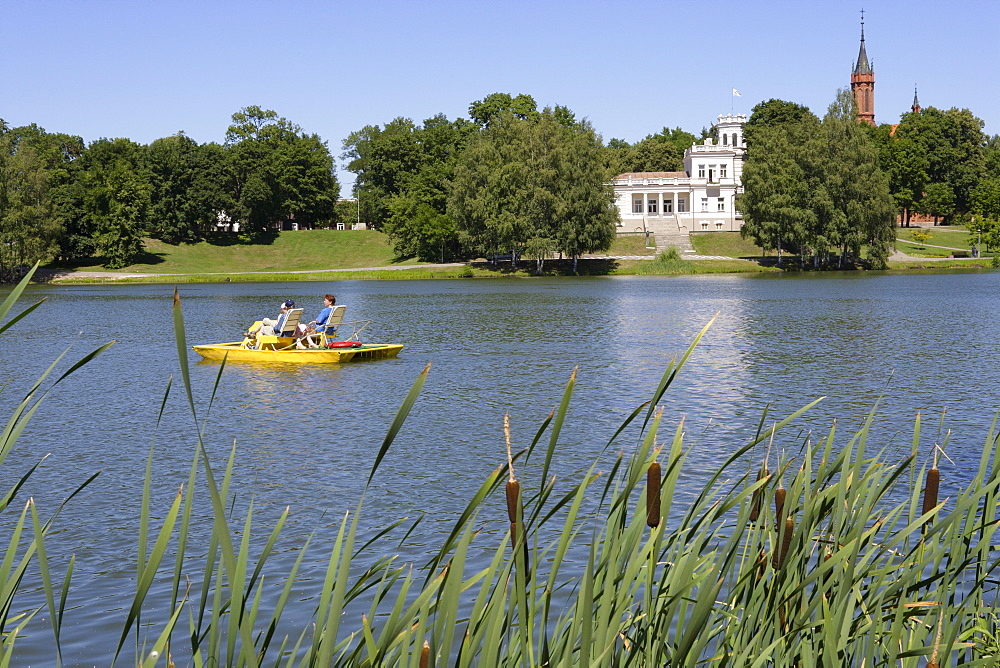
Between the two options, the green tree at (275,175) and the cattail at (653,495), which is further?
the green tree at (275,175)

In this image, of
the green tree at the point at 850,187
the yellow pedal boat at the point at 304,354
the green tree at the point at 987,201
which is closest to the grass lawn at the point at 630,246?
the green tree at the point at 850,187

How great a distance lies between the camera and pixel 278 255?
8588cm

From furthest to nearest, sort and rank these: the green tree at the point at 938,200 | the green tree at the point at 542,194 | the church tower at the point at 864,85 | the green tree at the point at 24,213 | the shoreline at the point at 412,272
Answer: the church tower at the point at 864,85
the green tree at the point at 938,200
the shoreline at the point at 412,272
the green tree at the point at 542,194
the green tree at the point at 24,213

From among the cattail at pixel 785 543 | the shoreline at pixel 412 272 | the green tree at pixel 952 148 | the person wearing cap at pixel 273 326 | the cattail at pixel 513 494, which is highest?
the green tree at pixel 952 148

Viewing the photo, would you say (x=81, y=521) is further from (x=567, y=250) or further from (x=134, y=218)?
(x=134, y=218)

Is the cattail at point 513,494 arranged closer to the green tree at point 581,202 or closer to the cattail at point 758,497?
the cattail at point 758,497

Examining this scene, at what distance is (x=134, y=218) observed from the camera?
75.8m

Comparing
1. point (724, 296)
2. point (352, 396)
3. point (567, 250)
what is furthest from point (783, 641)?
point (567, 250)

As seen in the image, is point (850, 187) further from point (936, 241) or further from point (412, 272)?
point (412, 272)

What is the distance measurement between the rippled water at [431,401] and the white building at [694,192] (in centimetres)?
6064

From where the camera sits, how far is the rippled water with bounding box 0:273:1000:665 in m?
9.52

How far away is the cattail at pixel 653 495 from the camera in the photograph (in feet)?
8.57

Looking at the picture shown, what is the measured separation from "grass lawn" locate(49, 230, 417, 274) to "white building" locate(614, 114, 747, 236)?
78.4ft

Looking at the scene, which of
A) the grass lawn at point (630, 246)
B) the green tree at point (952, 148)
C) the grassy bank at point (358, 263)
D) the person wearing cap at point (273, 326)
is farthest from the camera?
the green tree at point (952, 148)
